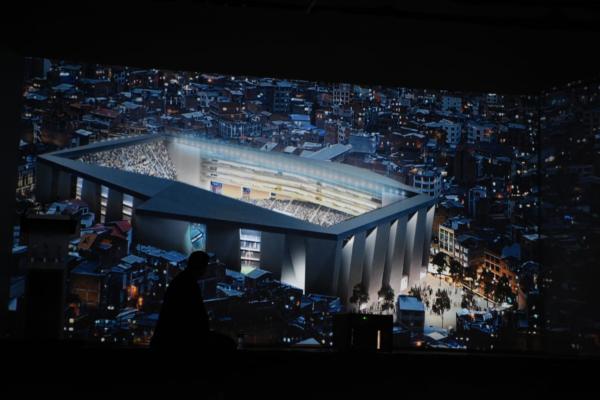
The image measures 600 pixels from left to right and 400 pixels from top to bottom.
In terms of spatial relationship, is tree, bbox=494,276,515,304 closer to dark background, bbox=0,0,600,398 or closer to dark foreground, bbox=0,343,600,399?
dark background, bbox=0,0,600,398

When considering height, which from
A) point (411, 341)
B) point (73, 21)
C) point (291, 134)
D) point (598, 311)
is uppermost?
point (73, 21)

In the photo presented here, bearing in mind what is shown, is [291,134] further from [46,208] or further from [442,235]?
[46,208]

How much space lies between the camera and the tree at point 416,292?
6.86 metres

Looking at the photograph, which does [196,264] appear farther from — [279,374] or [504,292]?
[504,292]

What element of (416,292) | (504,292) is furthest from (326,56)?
(504,292)

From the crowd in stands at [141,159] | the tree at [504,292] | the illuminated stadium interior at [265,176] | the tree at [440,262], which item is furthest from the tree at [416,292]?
the crowd in stands at [141,159]

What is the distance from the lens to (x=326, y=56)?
5.44 meters

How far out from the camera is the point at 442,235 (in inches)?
272

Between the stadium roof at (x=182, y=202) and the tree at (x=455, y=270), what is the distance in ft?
3.19

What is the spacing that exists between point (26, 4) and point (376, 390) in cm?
337

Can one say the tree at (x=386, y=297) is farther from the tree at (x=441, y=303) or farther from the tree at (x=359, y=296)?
the tree at (x=441, y=303)

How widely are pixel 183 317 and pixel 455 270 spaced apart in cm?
428

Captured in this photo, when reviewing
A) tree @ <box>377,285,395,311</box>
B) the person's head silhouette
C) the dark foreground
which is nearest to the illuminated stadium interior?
tree @ <box>377,285,395,311</box>

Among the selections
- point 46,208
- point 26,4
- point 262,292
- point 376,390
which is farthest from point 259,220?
point 376,390
